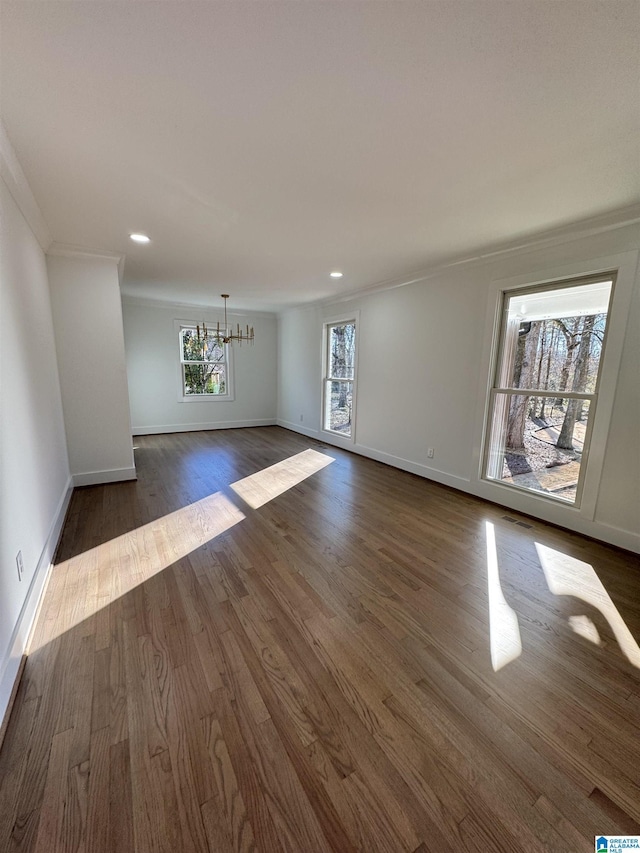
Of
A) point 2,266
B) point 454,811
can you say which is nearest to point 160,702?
point 454,811

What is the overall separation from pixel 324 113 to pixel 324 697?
2533mm

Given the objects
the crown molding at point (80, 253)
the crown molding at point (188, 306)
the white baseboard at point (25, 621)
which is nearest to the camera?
the white baseboard at point (25, 621)

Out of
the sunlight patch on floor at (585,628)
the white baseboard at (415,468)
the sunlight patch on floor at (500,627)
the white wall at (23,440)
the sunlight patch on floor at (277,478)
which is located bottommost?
the sunlight patch on floor at (277,478)

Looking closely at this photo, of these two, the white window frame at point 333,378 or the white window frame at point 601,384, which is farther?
the white window frame at point 333,378

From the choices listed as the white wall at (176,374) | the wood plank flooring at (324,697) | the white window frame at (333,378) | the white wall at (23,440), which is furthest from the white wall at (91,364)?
the white window frame at (333,378)

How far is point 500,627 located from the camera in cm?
180

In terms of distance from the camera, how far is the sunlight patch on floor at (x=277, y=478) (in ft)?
11.6

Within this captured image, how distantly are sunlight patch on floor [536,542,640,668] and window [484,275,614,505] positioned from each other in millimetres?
712

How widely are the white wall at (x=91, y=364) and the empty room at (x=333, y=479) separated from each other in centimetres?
3

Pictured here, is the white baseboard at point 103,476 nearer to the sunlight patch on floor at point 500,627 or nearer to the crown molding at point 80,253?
the crown molding at point 80,253

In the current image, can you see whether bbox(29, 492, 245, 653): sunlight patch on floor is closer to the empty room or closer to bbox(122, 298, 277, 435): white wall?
the empty room

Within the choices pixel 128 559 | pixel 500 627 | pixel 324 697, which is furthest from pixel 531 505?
pixel 128 559

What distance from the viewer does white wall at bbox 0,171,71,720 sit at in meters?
1.54

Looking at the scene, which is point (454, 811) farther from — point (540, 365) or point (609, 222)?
point (609, 222)
